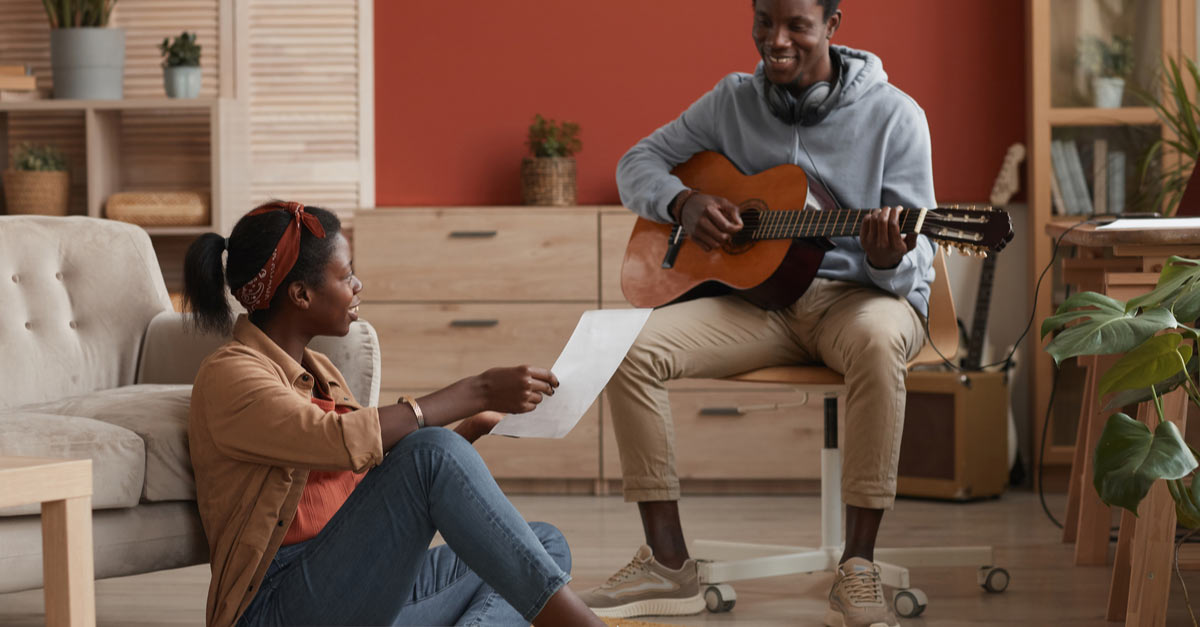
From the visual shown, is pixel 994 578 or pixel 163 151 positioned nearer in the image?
pixel 994 578

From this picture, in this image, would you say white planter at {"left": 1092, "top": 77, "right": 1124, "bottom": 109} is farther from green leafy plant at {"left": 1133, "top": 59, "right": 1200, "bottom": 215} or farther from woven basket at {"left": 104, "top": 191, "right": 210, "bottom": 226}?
woven basket at {"left": 104, "top": 191, "right": 210, "bottom": 226}

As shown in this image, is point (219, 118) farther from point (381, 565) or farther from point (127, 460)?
point (381, 565)

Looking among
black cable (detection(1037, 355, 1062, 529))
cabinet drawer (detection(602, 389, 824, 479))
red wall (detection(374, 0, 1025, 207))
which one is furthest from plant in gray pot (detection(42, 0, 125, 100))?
black cable (detection(1037, 355, 1062, 529))

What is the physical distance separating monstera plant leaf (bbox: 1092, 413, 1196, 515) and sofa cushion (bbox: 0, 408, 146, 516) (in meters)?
1.36

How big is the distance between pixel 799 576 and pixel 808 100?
3.19 ft

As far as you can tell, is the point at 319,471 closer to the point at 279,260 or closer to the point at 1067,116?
the point at 279,260

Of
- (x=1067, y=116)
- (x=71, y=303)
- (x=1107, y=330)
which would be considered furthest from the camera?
(x=1067, y=116)

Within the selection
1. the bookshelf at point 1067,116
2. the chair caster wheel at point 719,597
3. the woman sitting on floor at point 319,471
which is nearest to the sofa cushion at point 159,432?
the woman sitting on floor at point 319,471

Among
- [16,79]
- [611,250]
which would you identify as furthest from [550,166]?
[16,79]

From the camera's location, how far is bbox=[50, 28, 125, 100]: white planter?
380cm

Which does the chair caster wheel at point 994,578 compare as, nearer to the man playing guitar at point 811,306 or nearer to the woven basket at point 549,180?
the man playing guitar at point 811,306

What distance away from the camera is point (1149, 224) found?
219cm

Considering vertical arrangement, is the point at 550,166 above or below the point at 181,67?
below

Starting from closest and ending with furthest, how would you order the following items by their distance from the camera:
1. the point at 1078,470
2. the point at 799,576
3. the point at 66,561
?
the point at 66,561 → the point at 799,576 → the point at 1078,470
